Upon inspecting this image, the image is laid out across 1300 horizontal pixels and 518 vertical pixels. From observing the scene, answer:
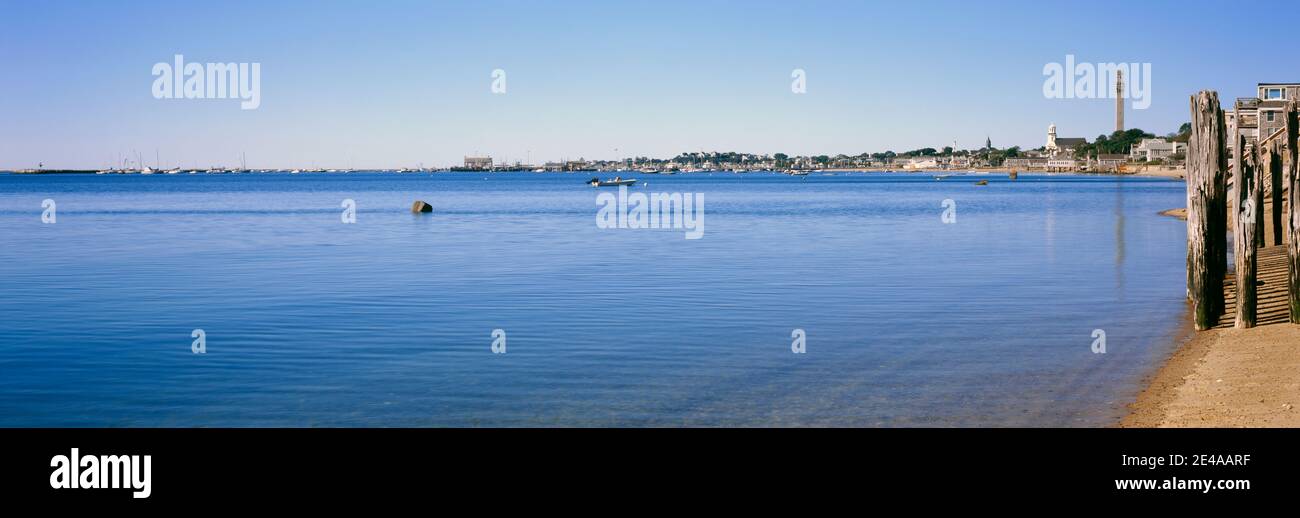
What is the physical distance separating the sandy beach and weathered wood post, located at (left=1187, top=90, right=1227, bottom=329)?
59cm

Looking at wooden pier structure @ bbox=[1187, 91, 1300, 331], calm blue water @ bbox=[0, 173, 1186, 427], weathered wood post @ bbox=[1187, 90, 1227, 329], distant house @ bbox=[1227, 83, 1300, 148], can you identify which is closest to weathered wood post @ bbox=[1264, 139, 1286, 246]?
calm blue water @ bbox=[0, 173, 1186, 427]

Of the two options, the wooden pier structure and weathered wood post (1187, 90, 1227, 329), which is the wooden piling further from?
weathered wood post (1187, 90, 1227, 329)

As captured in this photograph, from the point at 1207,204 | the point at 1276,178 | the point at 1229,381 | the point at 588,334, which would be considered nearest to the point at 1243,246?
the point at 1207,204

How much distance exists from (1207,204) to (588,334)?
10268mm

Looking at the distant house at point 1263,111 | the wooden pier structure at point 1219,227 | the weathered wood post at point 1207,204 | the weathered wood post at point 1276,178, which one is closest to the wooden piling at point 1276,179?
the weathered wood post at point 1276,178

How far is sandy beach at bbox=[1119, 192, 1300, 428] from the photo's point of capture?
11.8 meters

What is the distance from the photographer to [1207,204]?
17.5 meters

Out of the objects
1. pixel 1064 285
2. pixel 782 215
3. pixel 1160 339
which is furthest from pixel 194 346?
pixel 782 215
